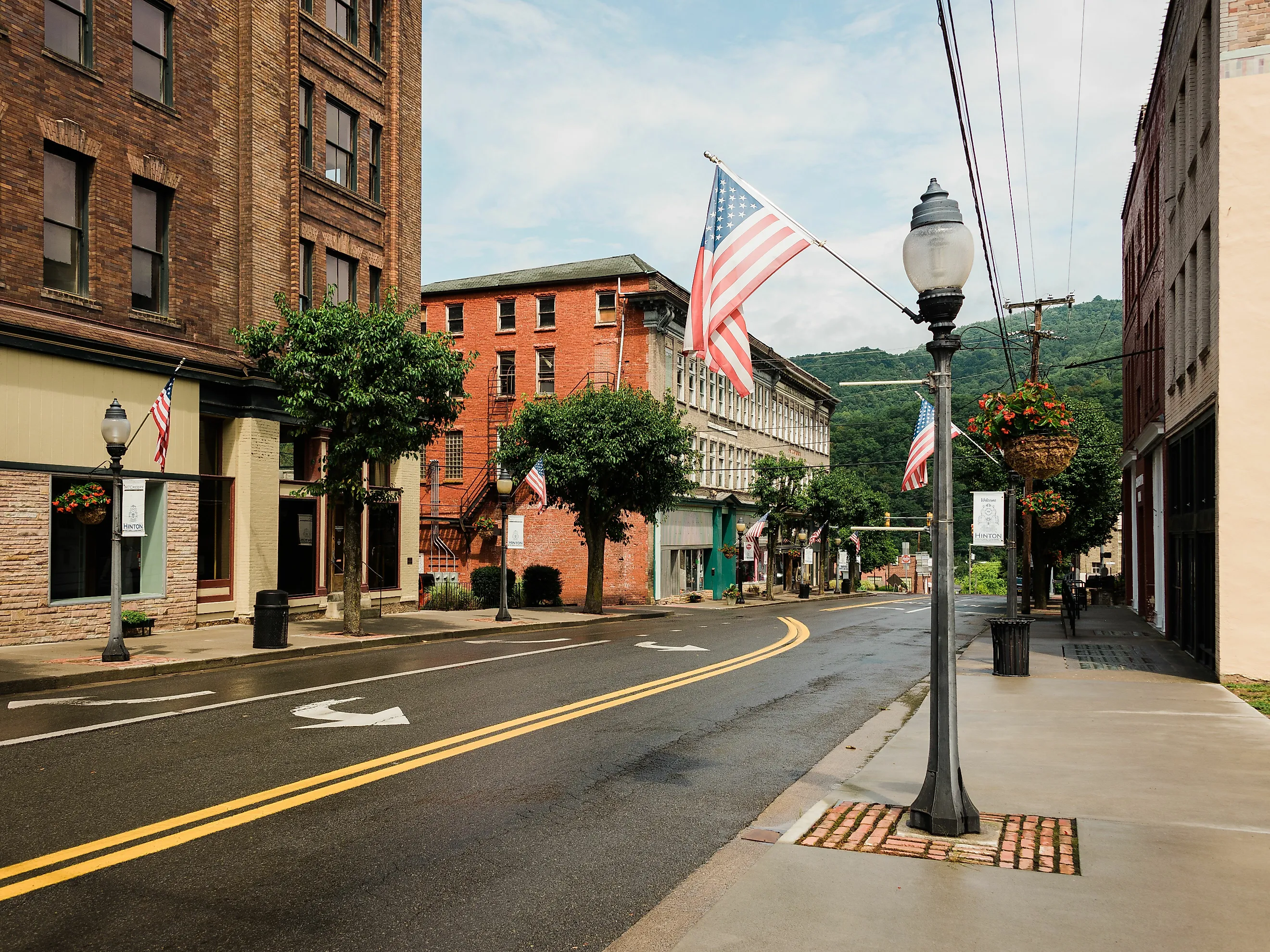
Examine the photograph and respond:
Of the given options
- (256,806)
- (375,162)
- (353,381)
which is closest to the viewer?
(256,806)

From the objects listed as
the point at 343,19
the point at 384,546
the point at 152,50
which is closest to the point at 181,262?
the point at 152,50

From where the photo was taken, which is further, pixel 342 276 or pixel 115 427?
pixel 342 276

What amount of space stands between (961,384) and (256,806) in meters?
54.1

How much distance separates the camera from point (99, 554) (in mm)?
18891

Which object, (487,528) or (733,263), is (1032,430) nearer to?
(733,263)

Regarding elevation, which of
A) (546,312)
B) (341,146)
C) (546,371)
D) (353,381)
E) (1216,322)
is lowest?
(353,381)

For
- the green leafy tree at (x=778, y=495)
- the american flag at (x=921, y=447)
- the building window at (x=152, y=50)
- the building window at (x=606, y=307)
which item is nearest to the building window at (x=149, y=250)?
the building window at (x=152, y=50)

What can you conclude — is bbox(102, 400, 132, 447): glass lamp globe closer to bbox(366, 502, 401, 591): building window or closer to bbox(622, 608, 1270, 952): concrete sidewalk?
bbox(366, 502, 401, 591): building window

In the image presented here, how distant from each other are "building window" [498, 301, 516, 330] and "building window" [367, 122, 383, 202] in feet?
62.6

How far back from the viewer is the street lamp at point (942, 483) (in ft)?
21.6

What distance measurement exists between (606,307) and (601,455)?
1447 cm

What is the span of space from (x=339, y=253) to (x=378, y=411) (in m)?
7.85

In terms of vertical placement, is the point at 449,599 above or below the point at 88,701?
below

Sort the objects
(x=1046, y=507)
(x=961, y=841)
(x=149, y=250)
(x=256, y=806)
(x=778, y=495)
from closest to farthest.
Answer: (x=961, y=841), (x=256, y=806), (x=149, y=250), (x=1046, y=507), (x=778, y=495)
